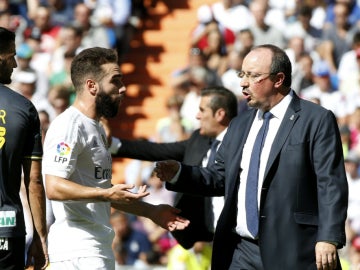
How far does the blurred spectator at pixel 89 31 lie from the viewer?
Result: 54.7ft

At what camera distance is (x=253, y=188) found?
23.7 ft

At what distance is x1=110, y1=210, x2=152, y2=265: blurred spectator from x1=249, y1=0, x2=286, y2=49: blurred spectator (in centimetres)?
352

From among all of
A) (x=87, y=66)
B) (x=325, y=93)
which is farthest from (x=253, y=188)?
(x=325, y=93)

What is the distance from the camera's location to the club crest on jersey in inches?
273

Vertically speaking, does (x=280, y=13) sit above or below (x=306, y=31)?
above

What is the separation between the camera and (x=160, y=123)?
1575cm

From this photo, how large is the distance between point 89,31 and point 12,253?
10.5m

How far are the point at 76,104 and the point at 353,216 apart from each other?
6.24m

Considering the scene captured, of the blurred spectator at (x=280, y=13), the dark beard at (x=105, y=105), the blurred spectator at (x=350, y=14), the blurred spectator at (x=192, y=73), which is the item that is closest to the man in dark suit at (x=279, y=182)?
the dark beard at (x=105, y=105)

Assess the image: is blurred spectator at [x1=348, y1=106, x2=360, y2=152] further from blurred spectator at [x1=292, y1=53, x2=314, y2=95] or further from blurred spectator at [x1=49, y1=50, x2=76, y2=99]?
blurred spectator at [x1=49, y1=50, x2=76, y2=99]

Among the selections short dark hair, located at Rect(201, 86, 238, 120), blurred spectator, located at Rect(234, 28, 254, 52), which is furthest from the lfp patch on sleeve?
blurred spectator, located at Rect(234, 28, 254, 52)

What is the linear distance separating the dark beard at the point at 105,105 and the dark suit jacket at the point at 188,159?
160 cm

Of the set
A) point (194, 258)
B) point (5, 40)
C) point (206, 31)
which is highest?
point (206, 31)

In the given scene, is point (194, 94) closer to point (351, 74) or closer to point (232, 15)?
point (232, 15)
